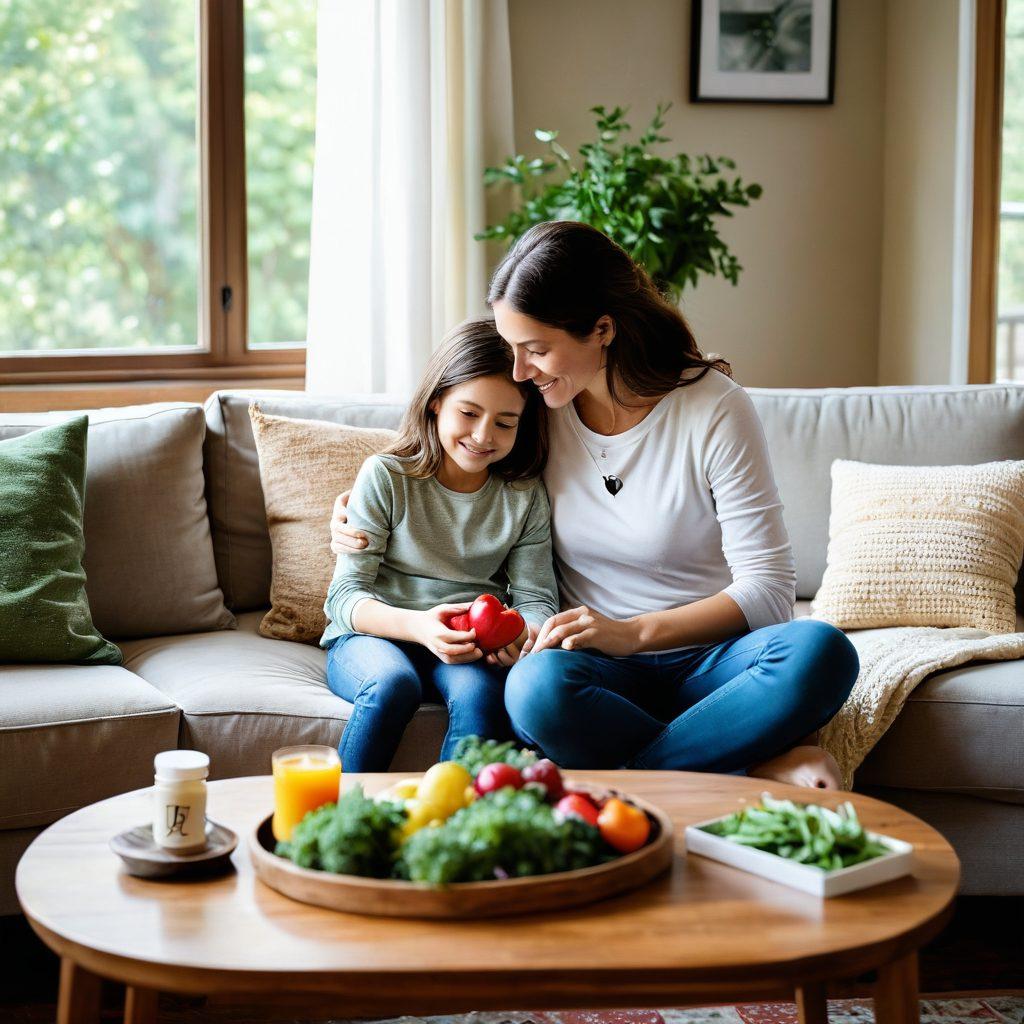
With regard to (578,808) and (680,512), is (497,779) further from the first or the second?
(680,512)

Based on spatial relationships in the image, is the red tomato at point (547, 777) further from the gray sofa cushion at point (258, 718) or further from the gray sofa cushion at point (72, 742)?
the gray sofa cushion at point (72, 742)

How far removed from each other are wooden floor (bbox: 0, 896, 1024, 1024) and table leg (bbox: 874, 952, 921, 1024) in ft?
2.37

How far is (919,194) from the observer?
380 centimetres

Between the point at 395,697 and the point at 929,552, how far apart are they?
3.45 feet

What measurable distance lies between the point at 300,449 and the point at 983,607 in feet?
4.19

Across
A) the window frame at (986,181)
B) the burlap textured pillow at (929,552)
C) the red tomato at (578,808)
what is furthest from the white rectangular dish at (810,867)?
the window frame at (986,181)

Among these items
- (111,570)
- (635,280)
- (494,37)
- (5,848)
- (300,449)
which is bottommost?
(5,848)

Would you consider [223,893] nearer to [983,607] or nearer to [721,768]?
[721,768]

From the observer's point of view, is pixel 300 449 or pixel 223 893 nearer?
pixel 223 893

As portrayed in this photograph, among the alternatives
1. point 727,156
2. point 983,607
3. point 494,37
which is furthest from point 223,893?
point 727,156

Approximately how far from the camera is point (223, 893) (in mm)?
1217

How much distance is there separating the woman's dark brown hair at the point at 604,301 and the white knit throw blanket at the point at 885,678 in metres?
0.53

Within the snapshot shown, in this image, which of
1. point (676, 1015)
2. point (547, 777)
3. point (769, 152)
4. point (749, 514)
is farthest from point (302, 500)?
point (769, 152)

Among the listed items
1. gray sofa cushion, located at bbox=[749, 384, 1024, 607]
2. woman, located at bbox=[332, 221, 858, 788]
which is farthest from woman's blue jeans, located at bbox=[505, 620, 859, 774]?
gray sofa cushion, located at bbox=[749, 384, 1024, 607]
